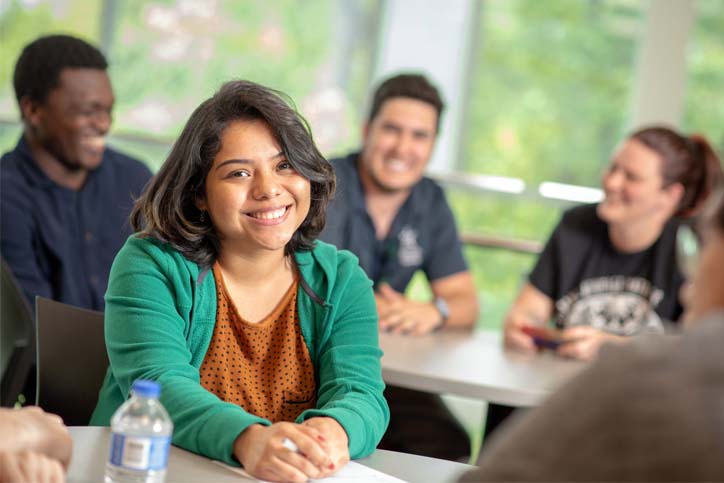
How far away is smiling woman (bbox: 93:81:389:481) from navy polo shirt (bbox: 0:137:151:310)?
1.02 metres

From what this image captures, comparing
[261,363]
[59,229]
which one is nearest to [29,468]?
[261,363]

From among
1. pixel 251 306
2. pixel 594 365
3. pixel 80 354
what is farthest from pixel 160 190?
pixel 594 365

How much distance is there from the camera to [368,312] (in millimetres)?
1951

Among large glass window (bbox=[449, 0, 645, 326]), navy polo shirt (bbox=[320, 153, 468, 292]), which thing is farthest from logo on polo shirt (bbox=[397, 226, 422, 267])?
large glass window (bbox=[449, 0, 645, 326])

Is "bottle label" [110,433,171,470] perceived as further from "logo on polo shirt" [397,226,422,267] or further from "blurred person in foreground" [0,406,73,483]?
"logo on polo shirt" [397,226,422,267]

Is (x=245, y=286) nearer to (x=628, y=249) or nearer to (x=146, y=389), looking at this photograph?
(x=146, y=389)

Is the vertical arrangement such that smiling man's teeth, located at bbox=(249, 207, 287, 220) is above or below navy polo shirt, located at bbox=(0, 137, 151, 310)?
above

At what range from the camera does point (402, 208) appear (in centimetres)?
356

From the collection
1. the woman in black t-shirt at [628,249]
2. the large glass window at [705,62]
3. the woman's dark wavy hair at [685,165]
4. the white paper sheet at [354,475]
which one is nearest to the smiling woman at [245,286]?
the white paper sheet at [354,475]

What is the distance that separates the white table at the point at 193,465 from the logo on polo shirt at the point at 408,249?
1764mm

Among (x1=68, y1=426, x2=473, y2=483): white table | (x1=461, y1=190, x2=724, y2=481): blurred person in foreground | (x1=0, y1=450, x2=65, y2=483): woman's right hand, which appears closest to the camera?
(x1=461, y1=190, x2=724, y2=481): blurred person in foreground

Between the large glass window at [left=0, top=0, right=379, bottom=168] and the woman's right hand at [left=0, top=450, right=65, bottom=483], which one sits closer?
the woman's right hand at [left=0, top=450, right=65, bottom=483]

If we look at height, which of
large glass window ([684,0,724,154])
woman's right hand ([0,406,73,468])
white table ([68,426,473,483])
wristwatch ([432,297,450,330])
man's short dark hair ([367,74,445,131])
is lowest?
wristwatch ([432,297,450,330])

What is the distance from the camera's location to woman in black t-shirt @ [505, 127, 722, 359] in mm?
3240
